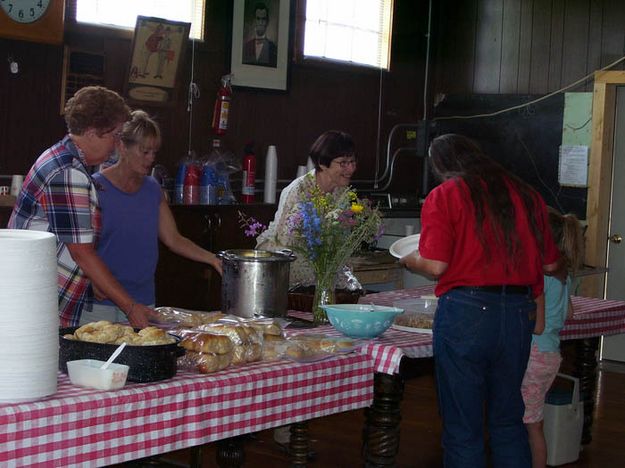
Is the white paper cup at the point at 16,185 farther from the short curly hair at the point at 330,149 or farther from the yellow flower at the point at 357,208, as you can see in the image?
the yellow flower at the point at 357,208

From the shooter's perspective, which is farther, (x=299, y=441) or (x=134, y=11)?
(x=134, y=11)

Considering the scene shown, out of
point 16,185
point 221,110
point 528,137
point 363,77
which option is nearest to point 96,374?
point 16,185

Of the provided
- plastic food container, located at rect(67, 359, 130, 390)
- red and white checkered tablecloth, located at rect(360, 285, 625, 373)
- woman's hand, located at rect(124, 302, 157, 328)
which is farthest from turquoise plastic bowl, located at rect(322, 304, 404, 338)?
plastic food container, located at rect(67, 359, 130, 390)

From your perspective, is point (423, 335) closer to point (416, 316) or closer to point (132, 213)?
point (416, 316)

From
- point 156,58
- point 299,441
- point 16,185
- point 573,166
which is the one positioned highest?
point 156,58

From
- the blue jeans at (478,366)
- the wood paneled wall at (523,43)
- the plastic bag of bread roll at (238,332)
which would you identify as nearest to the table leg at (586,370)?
the blue jeans at (478,366)

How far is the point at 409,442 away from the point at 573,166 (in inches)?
125

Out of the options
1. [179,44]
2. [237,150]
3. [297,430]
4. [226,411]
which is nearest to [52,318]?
[226,411]

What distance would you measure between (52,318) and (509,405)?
1691mm

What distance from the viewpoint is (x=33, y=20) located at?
202 inches

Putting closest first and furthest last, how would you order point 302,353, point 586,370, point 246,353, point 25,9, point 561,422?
point 246,353 < point 302,353 < point 561,422 < point 586,370 < point 25,9

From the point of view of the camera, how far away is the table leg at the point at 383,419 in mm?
3318

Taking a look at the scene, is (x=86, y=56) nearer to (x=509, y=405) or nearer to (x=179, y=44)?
(x=179, y=44)

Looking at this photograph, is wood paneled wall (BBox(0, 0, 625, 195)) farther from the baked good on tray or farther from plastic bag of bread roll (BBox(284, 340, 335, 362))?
plastic bag of bread roll (BBox(284, 340, 335, 362))
